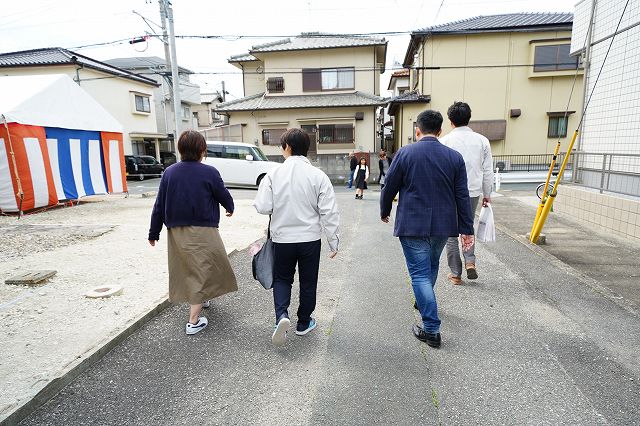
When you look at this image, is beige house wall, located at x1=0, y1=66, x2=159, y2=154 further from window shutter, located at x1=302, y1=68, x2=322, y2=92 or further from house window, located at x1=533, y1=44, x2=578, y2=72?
house window, located at x1=533, y1=44, x2=578, y2=72

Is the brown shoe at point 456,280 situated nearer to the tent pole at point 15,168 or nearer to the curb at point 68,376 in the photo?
the curb at point 68,376

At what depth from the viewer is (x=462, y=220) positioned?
311 cm

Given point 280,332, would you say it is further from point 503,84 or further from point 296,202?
point 503,84

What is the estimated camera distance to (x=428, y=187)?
292 cm

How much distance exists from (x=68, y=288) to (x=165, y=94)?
29.2 meters

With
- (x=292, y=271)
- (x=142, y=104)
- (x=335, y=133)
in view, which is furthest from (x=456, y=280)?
(x=142, y=104)

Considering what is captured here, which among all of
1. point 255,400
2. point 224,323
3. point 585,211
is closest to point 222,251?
point 224,323

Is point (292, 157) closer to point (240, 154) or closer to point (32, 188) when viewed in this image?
point (32, 188)

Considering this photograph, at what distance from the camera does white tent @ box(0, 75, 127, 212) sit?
8.59 metres

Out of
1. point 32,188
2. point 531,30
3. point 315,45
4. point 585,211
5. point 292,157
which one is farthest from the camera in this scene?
point 315,45

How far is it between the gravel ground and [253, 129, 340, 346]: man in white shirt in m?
1.48

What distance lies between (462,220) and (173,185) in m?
2.35

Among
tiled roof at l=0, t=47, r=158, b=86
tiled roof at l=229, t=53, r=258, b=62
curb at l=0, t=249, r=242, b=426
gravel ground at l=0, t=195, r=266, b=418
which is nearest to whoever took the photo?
curb at l=0, t=249, r=242, b=426

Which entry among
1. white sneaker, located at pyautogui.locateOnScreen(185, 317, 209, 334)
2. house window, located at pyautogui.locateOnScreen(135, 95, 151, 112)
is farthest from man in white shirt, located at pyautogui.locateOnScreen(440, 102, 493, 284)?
house window, located at pyautogui.locateOnScreen(135, 95, 151, 112)
